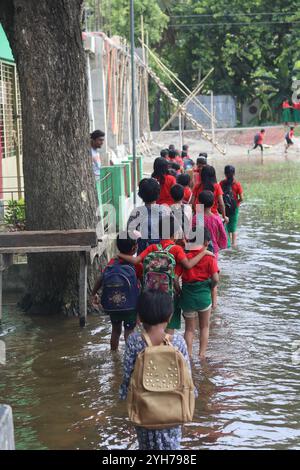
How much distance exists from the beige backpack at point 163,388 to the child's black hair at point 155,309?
0.80ft

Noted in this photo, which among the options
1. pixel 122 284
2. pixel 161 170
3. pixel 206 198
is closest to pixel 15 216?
pixel 161 170

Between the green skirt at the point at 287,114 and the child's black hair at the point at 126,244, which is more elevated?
the green skirt at the point at 287,114

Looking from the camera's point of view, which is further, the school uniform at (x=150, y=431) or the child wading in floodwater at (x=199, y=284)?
the child wading in floodwater at (x=199, y=284)

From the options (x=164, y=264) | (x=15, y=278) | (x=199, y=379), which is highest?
(x=164, y=264)

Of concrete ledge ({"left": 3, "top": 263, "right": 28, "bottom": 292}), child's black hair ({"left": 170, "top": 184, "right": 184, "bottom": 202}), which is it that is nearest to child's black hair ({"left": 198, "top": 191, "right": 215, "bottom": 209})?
child's black hair ({"left": 170, "top": 184, "right": 184, "bottom": 202})

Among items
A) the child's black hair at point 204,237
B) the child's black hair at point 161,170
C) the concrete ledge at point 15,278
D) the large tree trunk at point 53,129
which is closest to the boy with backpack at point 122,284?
the child's black hair at point 204,237

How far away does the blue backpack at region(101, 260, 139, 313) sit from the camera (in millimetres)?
7297

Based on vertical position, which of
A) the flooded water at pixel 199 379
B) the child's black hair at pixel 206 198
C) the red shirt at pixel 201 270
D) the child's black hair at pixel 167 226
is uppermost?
the child's black hair at pixel 206 198

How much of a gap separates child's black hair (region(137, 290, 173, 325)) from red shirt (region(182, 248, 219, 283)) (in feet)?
9.08

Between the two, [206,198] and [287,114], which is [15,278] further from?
[287,114]

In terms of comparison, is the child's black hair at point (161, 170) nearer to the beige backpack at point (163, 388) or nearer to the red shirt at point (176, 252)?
Result: the red shirt at point (176, 252)

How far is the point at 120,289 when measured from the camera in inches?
287

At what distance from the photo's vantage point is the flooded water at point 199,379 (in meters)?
6.09

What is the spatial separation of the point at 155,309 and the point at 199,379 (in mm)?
2886
